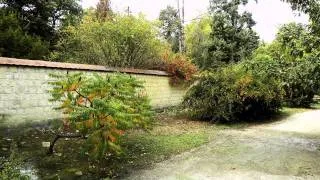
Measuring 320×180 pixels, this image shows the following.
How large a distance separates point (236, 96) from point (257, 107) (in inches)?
58.2

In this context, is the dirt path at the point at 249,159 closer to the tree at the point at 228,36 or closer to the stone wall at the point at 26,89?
the stone wall at the point at 26,89

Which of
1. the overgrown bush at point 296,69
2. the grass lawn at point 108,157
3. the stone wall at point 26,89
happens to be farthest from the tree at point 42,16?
the overgrown bush at point 296,69

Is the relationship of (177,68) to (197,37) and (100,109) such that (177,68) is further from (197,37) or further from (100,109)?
(197,37)

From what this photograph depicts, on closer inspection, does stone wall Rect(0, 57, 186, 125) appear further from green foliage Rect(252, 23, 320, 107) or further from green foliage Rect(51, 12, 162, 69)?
green foliage Rect(252, 23, 320, 107)

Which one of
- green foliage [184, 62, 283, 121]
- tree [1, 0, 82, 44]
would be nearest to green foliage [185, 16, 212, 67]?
tree [1, 0, 82, 44]

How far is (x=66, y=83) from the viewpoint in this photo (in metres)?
6.40

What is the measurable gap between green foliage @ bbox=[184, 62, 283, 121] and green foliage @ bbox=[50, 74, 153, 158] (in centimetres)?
525

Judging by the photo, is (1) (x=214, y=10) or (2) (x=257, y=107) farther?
(1) (x=214, y=10)

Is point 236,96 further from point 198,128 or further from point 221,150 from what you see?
point 221,150

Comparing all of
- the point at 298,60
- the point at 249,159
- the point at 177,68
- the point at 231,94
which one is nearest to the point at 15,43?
the point at 177,68

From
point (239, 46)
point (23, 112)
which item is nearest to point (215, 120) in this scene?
point (23, 112)

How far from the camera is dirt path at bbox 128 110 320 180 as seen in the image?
591 cm

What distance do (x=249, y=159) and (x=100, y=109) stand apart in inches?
124

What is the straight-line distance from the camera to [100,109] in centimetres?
579
